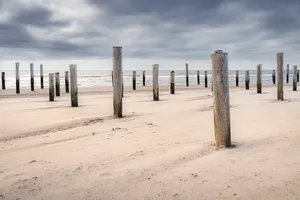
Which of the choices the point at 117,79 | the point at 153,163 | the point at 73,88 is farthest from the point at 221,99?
the point at 73,88

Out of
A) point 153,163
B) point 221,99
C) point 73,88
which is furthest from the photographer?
point 73,88

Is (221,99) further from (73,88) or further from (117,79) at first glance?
(73,88)

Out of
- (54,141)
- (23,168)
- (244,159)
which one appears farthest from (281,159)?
(54,141)

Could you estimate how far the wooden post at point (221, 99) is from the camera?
4.43m

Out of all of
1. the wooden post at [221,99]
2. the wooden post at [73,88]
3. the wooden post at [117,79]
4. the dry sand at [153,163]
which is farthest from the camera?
the wooden post at [73,88]

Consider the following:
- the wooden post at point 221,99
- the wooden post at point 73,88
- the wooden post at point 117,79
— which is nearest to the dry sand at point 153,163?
the wooden post at point 221,99

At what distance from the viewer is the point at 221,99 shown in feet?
14.6

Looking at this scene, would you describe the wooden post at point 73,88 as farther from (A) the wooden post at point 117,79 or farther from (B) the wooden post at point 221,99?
(B) the wooden post at point 221,99

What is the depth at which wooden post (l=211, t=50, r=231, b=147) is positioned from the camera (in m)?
4.43

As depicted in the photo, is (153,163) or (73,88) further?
(73,88)

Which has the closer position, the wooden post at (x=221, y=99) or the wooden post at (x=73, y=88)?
the wooden post at (x=221, y=99)

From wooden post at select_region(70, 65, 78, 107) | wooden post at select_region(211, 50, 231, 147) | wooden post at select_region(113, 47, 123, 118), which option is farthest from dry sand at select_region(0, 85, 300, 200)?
wooden post at select_region(70, 65, 78, 107)

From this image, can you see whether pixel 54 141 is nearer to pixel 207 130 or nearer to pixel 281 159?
pixel 207 130

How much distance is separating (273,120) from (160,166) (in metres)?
3.86
